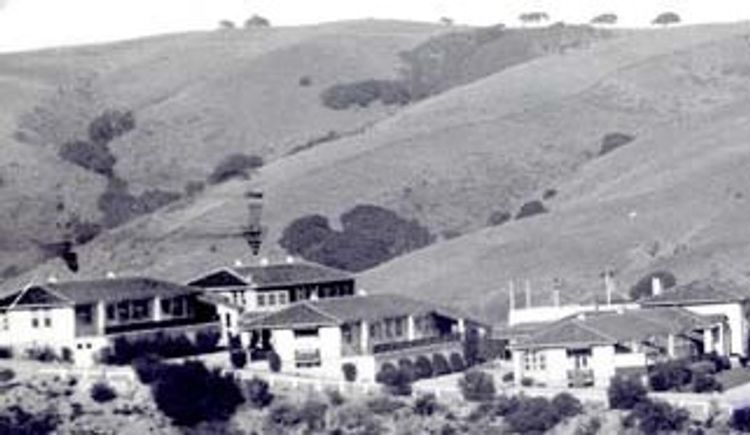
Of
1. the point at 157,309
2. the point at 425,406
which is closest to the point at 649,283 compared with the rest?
the point at 157,309

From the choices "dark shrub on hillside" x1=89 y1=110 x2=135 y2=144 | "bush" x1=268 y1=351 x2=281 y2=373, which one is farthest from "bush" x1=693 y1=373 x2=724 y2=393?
"dark shrub on hillside" x1=89 y1=110 x2=135 y2=144

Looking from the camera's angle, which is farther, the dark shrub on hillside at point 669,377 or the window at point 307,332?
the window at point 307,332

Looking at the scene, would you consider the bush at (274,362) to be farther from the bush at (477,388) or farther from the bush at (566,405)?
the bush at (566,405)

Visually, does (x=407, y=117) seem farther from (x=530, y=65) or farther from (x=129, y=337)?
(x=129, y=337)

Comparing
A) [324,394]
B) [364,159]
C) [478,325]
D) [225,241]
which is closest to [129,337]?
[324,394]

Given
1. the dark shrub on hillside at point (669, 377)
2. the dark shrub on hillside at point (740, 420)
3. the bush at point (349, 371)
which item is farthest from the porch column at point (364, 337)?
the dark shrub on hillside at point (740, 420)
